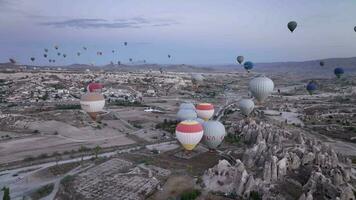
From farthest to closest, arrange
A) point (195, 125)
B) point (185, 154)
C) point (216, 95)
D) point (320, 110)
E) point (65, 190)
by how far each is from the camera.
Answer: point (216, 95) < point (320, 110) < point (185, 154) < point (195, 125) < point (65, 190)

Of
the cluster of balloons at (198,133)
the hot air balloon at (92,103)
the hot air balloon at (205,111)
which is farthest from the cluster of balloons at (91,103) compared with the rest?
A: the cluster of balloons at (198,133)

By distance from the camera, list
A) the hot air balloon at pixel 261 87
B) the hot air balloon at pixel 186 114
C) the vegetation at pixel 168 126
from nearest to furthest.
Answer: the hot air balloon at pixel 186 114 → the hot air balloon at pixel 261 87 → the vegetation at pixel 168 126

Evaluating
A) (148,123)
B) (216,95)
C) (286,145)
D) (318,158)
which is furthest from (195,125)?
(216,95)

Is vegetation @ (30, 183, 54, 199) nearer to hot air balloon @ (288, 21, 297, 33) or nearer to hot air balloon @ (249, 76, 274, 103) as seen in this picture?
hot air balloon @ (249, 76, 274, 103)

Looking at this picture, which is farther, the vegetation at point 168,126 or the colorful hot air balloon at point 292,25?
the colorful hot air balloon at point 292,25

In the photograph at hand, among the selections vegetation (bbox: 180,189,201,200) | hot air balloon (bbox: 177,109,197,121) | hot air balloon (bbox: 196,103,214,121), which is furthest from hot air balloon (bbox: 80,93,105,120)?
vegetation (bbox: 180,189,201,200)

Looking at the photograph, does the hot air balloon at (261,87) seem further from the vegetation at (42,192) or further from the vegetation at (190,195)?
the vegetation at (42,192)

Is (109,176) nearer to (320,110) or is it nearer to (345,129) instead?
(345,129)

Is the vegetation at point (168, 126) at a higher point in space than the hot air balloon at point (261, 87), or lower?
lower

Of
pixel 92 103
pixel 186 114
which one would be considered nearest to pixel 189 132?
pixel 186 114
